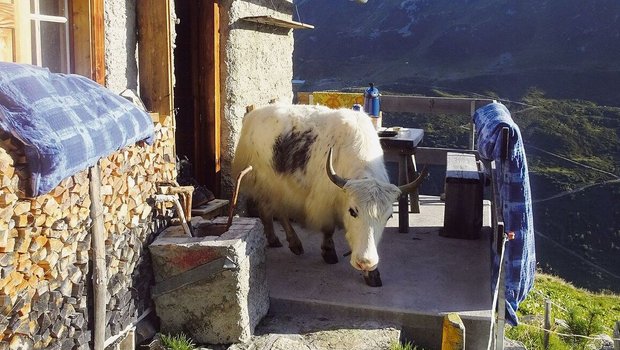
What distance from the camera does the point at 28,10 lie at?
12.2 ft

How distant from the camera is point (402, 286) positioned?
16.4 feet

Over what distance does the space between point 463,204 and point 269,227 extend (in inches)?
79.2

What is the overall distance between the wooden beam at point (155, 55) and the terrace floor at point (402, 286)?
1706mm

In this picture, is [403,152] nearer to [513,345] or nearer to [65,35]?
[513,345]

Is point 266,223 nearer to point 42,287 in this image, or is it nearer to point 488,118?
point 488,118

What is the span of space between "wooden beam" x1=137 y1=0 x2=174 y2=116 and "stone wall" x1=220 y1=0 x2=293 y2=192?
51.1 inches

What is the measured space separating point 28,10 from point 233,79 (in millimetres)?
2786

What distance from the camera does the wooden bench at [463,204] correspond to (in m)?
6.29

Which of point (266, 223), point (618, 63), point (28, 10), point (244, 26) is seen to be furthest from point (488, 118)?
point (618, 63)

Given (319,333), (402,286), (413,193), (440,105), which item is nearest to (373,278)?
(402,286)

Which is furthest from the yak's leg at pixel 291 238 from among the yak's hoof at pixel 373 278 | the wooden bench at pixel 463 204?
the wooden bench at pixel 463 204

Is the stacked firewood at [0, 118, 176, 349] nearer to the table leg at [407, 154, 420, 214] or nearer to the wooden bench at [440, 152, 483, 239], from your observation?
the wooden bench at [440, 152, 483, 239]

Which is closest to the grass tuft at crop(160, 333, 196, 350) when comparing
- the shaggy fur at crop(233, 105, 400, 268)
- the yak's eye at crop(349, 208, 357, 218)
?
the shaggy fur at crop(233, 105, 400, 268)

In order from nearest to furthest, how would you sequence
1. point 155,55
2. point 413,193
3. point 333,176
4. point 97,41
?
point 97,41 → point 333,176 → point 155,55 → point 413,193
